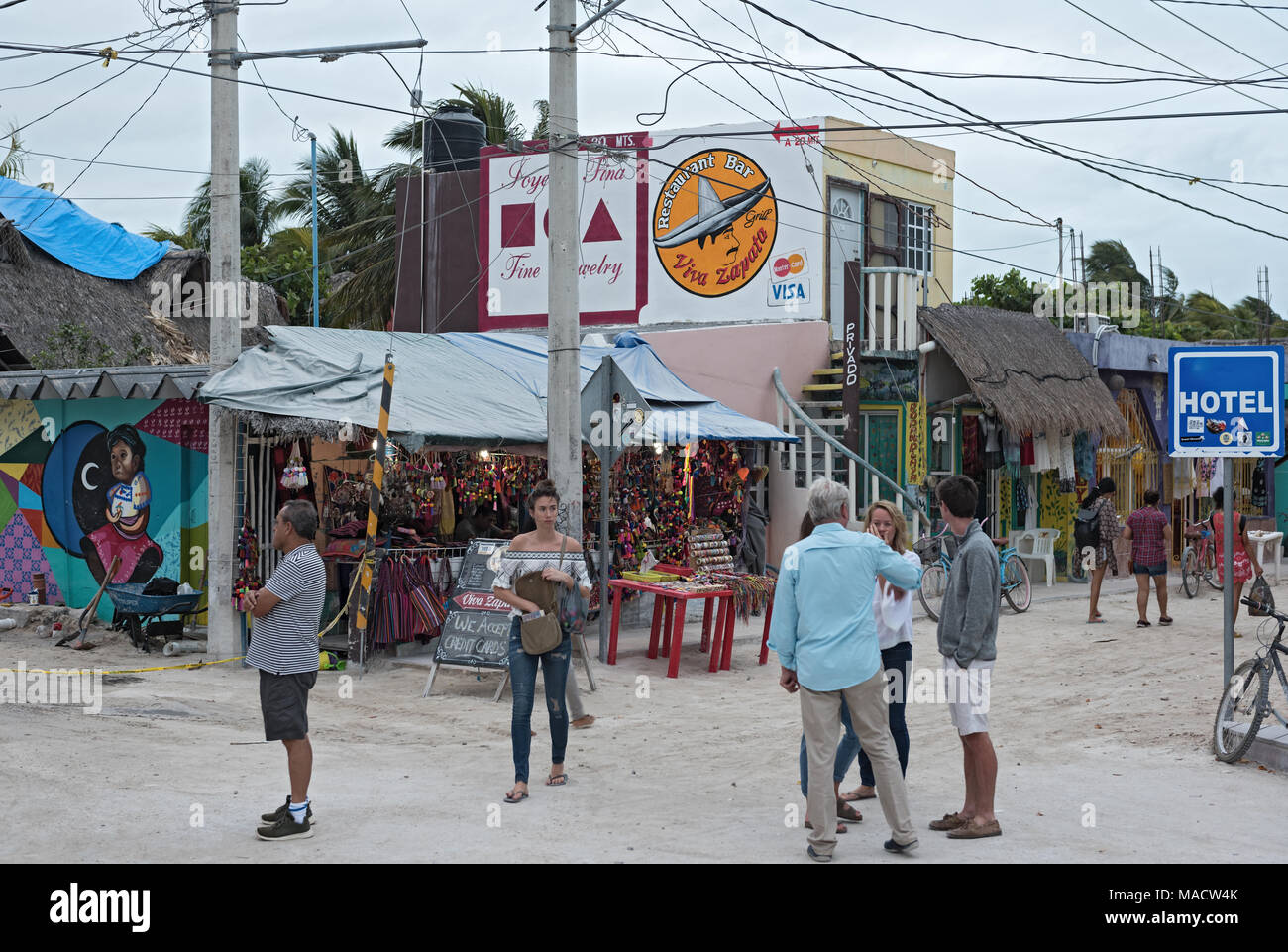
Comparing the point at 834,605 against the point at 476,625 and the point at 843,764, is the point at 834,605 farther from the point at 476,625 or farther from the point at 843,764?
the point at 476,625

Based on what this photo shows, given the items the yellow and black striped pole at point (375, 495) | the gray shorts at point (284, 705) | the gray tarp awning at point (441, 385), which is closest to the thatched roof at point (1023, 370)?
the gray tarp awning at point (441, 385)

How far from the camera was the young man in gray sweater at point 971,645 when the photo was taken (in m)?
6.60

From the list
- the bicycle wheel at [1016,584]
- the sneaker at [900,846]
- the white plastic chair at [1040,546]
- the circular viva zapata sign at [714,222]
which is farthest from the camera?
the white plastic chair at [1040,546]

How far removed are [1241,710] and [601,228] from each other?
15.3m

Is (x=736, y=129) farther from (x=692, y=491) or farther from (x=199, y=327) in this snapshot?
(x=199, y=327)

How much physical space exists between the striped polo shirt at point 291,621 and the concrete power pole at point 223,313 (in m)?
6.43

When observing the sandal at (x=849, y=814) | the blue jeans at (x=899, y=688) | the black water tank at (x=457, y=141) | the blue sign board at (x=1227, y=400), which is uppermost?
the black water tank at (x=457, y=141)

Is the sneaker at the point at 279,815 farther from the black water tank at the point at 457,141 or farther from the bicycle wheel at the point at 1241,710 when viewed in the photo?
the black water tank at the point at 457,141

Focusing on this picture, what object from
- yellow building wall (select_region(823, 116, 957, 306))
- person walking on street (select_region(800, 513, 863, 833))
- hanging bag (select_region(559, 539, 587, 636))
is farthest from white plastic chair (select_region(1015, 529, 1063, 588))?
person walking on street (select_region(800, 513, 863, 833))

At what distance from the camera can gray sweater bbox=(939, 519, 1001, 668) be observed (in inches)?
260

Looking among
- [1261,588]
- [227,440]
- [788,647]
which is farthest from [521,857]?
[1261,588]

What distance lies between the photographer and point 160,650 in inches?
528

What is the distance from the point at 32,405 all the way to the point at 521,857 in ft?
38.3

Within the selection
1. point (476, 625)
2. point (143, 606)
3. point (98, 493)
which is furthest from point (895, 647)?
point (98, 493)
